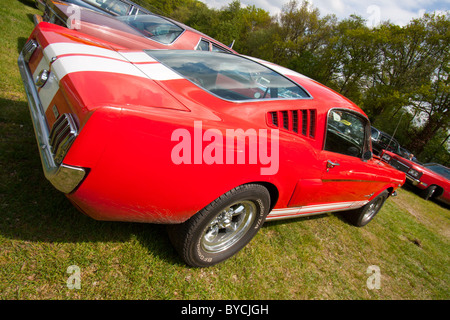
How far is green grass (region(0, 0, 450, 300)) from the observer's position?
1.58 m

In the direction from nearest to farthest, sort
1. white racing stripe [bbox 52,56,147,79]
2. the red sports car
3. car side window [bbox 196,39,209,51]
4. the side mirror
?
white racing stripe [bbox 52,56,147,79]
the side mirror
the red sports car
car side window [bbox 196,39,209,51]

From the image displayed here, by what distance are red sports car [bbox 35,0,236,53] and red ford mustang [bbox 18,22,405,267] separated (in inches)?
77.8

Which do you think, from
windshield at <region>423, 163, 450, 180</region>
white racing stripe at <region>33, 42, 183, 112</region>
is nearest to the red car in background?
windshield at <region>423, 163, 450, 180</region>

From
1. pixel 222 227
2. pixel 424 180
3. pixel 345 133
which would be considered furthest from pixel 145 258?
pixel 424 180

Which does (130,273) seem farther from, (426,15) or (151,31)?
(426,15)

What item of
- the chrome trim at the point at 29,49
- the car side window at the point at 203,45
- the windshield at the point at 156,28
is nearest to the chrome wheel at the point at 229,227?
the chrome trim at the point at 29,49

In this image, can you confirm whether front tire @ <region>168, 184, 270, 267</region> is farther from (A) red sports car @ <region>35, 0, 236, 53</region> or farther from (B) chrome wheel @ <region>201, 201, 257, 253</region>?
(A) red sports car @ <region>35, 0, 236, 53</region>

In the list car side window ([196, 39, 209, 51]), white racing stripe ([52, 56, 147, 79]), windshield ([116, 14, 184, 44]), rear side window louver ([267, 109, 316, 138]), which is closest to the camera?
white racing stripe ([52, 56, 147, 79])

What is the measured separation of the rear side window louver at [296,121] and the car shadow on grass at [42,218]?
1327mm

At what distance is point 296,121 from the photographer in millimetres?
2117

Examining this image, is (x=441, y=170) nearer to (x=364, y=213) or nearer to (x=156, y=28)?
(x=364, y=213)

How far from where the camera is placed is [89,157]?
121 cm
